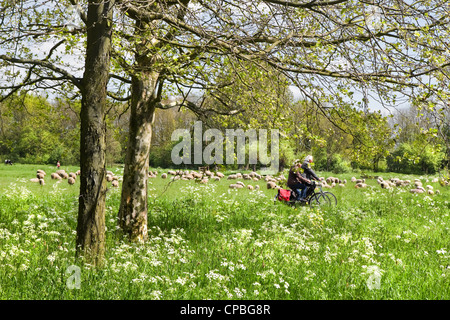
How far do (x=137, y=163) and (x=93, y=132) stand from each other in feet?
7.86

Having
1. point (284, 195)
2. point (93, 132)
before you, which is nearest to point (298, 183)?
point (284, 195)

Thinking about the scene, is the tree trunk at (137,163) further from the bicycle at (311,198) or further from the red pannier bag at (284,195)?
the red pannier bag at (284,195)

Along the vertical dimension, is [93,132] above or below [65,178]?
above

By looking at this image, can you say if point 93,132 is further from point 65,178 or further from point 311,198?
point 65,178

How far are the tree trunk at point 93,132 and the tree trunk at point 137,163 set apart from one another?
7.09ft

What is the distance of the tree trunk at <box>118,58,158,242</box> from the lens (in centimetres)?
789

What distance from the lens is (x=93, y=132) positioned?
5543 mm

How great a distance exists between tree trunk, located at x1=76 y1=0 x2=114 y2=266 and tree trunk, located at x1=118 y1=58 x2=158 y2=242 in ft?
7.09

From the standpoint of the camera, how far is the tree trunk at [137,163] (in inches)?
311

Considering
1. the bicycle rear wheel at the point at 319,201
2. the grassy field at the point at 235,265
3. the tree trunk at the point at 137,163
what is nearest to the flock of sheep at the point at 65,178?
the grassy field at the point at 235,265
